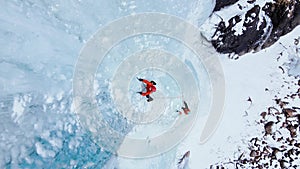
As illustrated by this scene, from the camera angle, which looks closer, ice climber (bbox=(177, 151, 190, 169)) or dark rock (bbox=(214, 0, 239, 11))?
dark rock (bbox=(214, 0, 239, 11))

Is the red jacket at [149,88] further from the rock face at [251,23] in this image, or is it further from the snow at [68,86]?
the rock face at [251,23]

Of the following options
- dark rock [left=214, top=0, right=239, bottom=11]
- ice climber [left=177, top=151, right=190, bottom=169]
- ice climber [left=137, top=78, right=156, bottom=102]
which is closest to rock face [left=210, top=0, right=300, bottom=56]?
dark rock [left=214, top=0, right=239, bottom=11]

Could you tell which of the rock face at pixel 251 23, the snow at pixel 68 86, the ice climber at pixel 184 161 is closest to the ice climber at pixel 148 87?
the snow at pixel 68 86

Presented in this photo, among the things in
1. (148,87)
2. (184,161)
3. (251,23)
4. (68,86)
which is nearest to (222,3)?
(251,23)

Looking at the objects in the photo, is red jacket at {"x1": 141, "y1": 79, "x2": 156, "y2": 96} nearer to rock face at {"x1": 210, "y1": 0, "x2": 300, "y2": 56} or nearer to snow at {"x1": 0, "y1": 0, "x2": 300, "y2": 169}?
snow at {"x1": 0, "y1": 0, "x2": 300, "y2": 169}

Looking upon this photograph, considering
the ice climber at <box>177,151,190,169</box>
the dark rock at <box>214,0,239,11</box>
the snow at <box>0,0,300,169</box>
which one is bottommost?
the ice climber at <box>177,151,190,169</box>

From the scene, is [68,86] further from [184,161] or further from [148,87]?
[184,161]
